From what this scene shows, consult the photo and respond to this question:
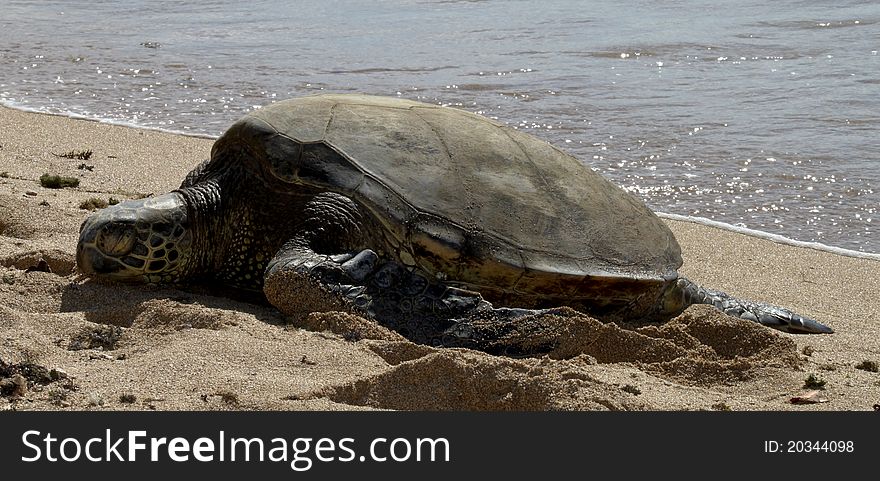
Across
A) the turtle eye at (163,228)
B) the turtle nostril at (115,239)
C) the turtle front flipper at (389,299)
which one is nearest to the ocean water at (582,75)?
the turtle front flipper at (389,299)

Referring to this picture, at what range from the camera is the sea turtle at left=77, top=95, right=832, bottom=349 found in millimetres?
3998

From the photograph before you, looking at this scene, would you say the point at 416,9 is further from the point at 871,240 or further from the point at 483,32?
the point at 871,240

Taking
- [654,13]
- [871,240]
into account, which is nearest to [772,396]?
[871,240]

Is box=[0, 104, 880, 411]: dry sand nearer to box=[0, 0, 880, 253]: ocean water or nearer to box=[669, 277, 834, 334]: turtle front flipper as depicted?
box=[669, 277, 834, 334]: turtle front flipper

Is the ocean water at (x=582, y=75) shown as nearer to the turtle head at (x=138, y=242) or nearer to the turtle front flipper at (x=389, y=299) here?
the turtle front flipper at (x=389, y=299)

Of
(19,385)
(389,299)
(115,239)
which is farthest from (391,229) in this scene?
(19,385)

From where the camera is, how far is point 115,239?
4.17 metres

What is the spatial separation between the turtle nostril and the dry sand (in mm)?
166

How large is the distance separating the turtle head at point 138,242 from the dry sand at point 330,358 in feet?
0.28

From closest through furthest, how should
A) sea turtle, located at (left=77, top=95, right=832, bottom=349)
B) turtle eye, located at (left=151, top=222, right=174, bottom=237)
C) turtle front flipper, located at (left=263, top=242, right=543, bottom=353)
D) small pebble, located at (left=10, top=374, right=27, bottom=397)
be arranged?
small pebble, located at (left=10, top=374, right=27, bottom=397) → turtle front flipper, located at (left=263, top=242, right=543, bottom=353) → sea turtle, located at (left=77, top=95, right=832, bottom=349) → turtle eye, located at (left=151, top=222, right=174, bottom=237)

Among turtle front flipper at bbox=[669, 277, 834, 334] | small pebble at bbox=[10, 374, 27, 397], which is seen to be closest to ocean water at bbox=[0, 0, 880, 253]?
turtle front flipper at bbox=[669, 277, 834, 334]

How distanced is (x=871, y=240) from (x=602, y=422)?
4010mm

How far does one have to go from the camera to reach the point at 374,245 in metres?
4.23

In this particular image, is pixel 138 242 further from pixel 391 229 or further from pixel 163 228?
pixel 391 229
